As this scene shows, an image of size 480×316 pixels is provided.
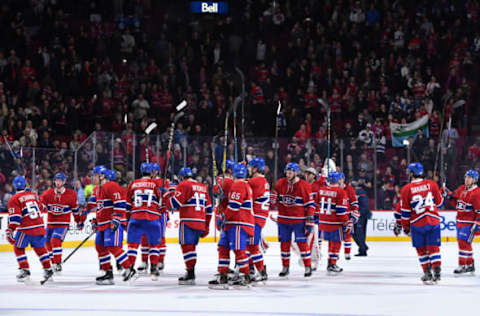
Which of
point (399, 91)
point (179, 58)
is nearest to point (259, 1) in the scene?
point (179, 58)

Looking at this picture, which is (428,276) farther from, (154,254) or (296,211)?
(154,254)

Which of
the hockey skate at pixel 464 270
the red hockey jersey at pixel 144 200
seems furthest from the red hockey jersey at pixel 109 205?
the hockey skate at pixel 464 270

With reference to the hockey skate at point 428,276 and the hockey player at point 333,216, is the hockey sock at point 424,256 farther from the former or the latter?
the hockey player at point 333,216

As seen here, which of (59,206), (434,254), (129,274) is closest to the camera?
(434,254)

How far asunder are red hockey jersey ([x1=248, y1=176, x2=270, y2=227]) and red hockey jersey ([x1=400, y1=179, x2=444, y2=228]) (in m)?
1.74

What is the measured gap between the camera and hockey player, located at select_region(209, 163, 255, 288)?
10336 mm

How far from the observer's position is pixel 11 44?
2311cm

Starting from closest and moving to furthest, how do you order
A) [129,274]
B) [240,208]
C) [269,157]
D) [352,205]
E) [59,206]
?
[240,208] → [129,274] → [59,206] → [352,205] → [269,157]

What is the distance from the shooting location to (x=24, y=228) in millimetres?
11211

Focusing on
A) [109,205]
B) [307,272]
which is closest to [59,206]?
[109,205]

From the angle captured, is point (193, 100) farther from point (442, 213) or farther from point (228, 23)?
point (442, 213)

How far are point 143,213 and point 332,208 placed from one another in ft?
9.82

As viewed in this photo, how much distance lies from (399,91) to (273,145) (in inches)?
219

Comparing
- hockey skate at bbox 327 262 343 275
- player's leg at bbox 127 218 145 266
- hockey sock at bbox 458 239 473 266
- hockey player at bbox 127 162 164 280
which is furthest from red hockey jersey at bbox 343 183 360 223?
player's leg at bbox 127 218 145 266
